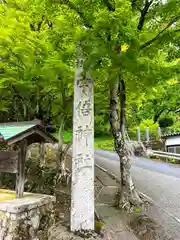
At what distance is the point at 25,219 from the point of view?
4535 millimetres

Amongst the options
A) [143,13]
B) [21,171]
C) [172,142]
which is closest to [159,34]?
[143,13]

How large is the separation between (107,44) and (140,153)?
1298 cm

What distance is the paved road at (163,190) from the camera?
19.3 feet

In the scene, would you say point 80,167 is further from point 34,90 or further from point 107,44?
point 34,90

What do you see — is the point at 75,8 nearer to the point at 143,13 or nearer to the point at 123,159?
the point at 143,13

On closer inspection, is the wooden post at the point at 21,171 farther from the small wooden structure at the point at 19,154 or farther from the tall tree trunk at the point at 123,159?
the tall tree trunk at the point at 123,159

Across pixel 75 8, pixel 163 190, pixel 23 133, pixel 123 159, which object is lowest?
pixel 163 190

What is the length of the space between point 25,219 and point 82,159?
60.0 inches

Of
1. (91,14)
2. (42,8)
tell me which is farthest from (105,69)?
(42,8)

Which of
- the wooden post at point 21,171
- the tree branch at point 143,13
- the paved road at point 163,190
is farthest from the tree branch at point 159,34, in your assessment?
the paved road at point 163,190

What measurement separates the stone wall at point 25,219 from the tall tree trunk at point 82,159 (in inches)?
23.6

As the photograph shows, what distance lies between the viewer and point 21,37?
22.3 ft

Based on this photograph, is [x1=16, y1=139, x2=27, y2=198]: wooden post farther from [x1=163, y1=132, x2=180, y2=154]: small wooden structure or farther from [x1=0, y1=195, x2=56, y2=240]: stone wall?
[x1=163, y1=132, x2=180, y2=154]: small wooden structure

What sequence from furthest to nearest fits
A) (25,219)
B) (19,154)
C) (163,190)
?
1. (163,190)
2. (19,154)
3. (25,219)
